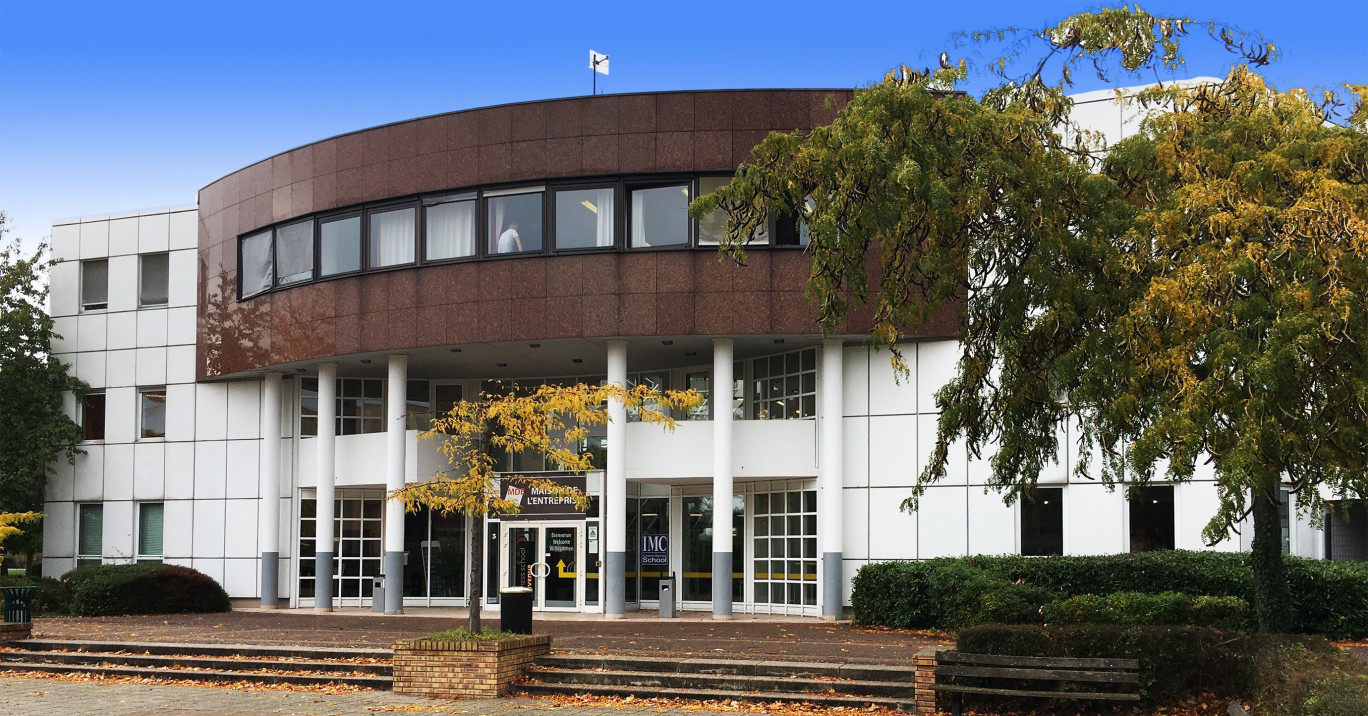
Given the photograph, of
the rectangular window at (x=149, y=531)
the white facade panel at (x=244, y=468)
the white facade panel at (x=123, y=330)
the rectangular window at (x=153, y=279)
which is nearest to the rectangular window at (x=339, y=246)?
the white facade panel at (x=244, y=468)

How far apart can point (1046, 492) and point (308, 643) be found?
13610 mm

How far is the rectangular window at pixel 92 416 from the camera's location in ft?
114

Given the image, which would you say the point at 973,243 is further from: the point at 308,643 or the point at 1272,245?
the point at 308,643

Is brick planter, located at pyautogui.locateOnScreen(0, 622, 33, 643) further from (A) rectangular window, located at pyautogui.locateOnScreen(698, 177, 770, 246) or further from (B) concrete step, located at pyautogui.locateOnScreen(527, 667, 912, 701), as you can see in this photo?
(A) rectangular window, located at pyautogui.locateOnScreen(698, 177, 770, 246)

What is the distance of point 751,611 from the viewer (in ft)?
91.7

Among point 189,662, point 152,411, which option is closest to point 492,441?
point 189,662

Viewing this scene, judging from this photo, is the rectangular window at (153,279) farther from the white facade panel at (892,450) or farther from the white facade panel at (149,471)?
the white facade panel at (892,450)

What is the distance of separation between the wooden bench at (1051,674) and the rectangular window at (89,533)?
2696 cm

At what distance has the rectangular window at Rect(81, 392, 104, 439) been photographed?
114 feet

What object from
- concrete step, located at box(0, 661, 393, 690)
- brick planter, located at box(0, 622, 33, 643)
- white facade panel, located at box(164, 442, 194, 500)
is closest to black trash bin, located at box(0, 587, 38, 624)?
brick planter, located at box(0, 622, 33, 643)

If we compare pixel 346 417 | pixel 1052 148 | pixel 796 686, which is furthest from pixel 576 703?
pixel 346 417

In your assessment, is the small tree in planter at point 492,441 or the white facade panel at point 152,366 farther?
the white facade panel at point 152,366

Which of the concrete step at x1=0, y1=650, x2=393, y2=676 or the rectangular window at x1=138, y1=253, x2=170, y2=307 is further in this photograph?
the rectangular window at x1=138, y1=253, x2=170, y2=307

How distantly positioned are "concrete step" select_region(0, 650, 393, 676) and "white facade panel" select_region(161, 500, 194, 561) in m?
11.6
